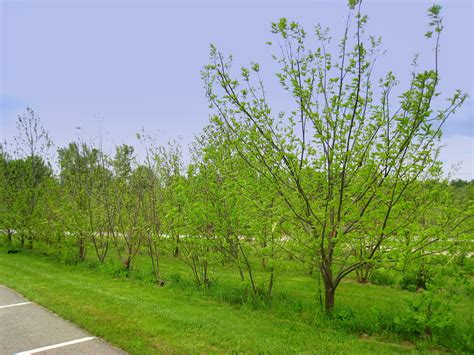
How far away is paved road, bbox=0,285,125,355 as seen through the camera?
4.59 meters

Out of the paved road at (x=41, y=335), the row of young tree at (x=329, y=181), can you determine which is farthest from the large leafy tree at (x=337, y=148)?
the paved road at (x=41, y=335)

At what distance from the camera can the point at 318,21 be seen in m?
5.76

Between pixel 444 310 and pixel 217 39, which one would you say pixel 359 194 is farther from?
pixel 217 39

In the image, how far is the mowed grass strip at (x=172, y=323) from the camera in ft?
15.5

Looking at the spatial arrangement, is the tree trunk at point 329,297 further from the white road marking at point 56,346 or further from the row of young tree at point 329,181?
the white road marking at point 56,346

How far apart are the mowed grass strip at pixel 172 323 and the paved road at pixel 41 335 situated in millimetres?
178

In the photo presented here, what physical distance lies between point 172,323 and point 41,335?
1964 millimetres

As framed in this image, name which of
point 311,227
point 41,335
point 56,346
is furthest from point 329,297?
point 41,335

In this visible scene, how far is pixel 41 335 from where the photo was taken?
16.8 ft

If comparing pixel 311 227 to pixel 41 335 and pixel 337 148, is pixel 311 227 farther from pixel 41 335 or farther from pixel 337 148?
pixel 41 335

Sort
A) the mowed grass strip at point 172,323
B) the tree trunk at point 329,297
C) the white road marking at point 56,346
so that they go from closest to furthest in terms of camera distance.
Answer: the white road marking at point 56,346 → the mowed grass strip at point 172,323 → the tree trunk at point 329,297

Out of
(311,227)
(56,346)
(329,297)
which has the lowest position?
(56,346)

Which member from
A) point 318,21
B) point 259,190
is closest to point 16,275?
point 259,190

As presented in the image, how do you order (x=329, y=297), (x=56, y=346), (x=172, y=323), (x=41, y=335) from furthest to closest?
1. (x=329, y=297)
2. (x=172, y=323)
3. (x=41, y=335)
4. (x=56, y=346)
